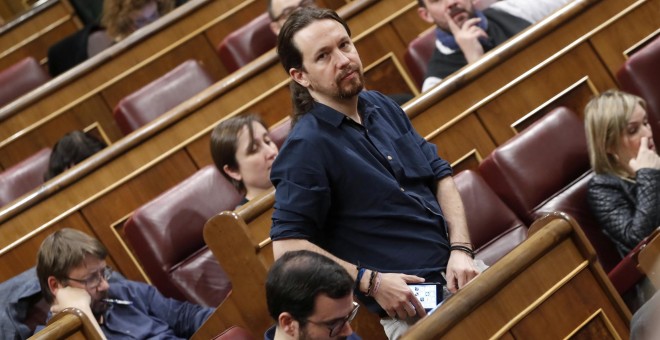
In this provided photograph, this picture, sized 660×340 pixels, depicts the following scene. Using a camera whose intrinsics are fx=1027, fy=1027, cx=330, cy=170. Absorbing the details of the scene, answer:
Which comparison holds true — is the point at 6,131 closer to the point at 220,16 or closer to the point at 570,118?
the point at 220,16

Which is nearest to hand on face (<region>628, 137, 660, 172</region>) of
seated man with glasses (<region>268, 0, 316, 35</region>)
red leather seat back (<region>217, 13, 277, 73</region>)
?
seated man with glasses (<region>268, 0, 316, 35</region>)

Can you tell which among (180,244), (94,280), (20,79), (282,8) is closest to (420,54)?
(282,8)

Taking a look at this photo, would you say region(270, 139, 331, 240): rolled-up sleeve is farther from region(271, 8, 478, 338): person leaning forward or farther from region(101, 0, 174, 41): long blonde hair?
region(101, 0, 174, 41): long blonde hair

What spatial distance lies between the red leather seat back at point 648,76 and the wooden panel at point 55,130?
0.66m

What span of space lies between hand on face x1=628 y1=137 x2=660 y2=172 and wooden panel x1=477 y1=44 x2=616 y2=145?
14cm

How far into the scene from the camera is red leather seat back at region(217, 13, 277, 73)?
1326 mm

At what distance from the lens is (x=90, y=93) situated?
1.33m

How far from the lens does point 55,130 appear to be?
1322mm

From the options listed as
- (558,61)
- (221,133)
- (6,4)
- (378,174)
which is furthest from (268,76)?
(6,4)

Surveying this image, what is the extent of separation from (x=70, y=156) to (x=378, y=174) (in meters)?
0.59

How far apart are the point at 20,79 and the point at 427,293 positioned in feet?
3.19

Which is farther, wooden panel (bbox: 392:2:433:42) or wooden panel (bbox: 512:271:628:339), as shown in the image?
wooden panel (bbox: 392:2:433:42)

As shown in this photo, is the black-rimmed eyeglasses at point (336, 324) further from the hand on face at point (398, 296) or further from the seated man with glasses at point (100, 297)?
the seated man with glasses at point (100, 297)

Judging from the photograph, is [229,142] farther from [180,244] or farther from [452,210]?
[452,210]
